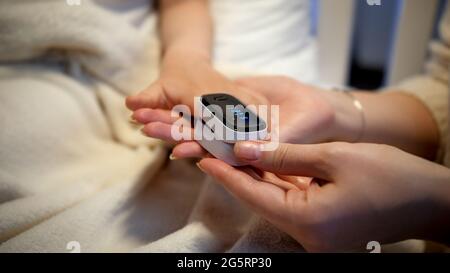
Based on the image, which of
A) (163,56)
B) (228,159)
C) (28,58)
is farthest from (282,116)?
(28,58)

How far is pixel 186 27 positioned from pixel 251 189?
14.1 inches

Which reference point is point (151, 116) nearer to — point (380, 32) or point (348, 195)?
point (348, 195)

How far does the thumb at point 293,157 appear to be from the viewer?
34cm

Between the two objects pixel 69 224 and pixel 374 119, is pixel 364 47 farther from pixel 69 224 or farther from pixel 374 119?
pixel 69 224

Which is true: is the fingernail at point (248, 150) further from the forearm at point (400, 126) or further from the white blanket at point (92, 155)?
the forearm at point (400, 126)

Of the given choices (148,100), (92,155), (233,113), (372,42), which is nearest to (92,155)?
(92,155)

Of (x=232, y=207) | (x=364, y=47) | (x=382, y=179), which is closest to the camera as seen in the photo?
(x=382, y=179)

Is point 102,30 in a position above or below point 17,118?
above

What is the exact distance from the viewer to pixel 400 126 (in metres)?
0.50

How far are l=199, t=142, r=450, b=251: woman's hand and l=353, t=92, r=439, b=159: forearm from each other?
155 mm

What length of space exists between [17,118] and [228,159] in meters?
0.29

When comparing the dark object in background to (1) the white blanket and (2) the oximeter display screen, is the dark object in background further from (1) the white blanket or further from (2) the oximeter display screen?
(2) the oximeter display screen

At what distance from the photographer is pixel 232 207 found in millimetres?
435
